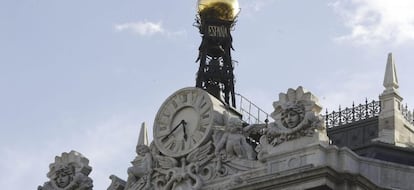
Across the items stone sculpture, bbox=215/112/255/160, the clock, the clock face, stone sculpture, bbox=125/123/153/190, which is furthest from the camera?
stone sculpture, bbox=125/123/153/190

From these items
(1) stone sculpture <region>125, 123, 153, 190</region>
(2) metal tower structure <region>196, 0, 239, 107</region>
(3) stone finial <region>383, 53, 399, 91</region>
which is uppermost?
(2) metal tower structure <region>196, 0, 239, 107</region>

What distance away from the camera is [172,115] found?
229 ft

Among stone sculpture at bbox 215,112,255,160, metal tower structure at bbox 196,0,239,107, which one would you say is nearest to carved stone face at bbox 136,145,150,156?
stone sculpture at bbox 215,112,255,160

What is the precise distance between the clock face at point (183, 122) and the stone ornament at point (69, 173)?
17.6ft

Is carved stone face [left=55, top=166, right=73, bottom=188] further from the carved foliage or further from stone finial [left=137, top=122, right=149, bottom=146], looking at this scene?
the carved foliage

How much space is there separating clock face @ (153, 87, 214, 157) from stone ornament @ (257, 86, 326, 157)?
3.74m

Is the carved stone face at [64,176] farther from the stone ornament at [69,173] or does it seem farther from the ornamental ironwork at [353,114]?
the ornamental ironwork at [353,114]

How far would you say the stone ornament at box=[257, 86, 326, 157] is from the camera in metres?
→ 63.9

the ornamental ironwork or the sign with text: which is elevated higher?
the sign with text

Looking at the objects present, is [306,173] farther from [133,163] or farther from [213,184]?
[133,163]

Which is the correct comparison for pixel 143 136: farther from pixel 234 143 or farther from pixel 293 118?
pixel 293 118

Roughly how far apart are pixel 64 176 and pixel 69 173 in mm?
284

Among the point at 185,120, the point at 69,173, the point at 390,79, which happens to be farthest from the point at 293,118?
the point at 69,173

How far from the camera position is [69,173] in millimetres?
74125
